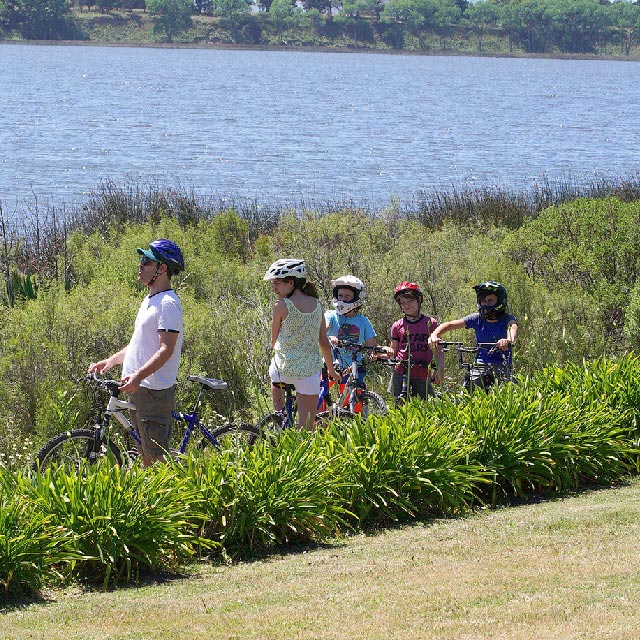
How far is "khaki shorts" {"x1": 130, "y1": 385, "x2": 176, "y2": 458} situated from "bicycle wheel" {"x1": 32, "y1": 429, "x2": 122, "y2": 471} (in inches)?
16.2

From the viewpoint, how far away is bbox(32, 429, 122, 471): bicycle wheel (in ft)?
26.6

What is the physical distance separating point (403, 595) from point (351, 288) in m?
4.30

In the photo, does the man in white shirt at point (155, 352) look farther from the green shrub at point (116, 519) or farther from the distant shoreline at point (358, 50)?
the distant shoreline at point (358, 50)

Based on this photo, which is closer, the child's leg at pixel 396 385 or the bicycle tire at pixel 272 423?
the bicycle tire at pixel 272 423

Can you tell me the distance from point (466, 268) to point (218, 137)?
45495 millimetres

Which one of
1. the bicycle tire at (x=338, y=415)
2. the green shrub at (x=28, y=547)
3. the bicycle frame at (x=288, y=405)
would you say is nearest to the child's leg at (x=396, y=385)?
the bicycle tire at (x=338, y=415)

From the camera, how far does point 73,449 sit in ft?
27.0

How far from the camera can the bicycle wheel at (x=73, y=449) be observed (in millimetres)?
8102

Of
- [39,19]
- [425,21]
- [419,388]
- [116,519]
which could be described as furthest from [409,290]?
[425,21]

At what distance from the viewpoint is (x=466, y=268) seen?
15.5 m

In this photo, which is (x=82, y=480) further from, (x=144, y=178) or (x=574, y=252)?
(x=144, y=178)

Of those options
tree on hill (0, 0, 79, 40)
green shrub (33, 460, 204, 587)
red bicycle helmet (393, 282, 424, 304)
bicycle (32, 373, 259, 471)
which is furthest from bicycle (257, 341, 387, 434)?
tree on hill (0, 0, 79, 40)

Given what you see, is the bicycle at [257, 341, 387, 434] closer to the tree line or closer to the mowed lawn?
the mowed lawn

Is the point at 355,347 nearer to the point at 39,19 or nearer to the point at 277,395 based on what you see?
the point at 277,395
